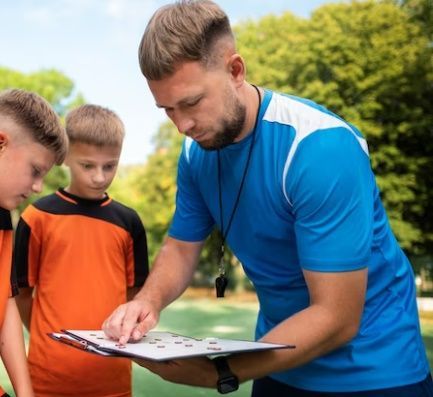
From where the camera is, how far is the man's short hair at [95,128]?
128 inches

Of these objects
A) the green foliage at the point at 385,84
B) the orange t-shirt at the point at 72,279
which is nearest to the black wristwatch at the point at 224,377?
the orange t-shirt at the point at 72,279

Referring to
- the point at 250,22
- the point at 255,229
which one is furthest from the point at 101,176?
the point at 250,22

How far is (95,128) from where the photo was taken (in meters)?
3.24

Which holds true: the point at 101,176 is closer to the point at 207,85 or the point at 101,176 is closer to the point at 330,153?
the point at 207,85

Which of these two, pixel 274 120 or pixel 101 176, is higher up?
pixel 274 120

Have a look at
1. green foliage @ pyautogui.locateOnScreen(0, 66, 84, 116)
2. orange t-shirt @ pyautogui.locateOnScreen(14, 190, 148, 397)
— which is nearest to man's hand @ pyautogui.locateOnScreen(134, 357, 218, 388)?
orange t-shirt @ pyautogui.locateOnScreen(14, 190, 148, 397)

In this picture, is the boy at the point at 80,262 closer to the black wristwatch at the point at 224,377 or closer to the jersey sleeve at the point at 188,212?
the jersey sleeve at the point at 188,212

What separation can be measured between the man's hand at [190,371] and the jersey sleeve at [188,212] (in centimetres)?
73

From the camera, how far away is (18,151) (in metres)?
2.29

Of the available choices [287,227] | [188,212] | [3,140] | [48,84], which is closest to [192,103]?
[287,227]

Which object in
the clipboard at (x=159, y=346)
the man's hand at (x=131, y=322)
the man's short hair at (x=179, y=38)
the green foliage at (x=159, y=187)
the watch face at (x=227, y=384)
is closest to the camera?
the clipboard at (x=159, y=346)

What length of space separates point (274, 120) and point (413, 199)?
21.0 m

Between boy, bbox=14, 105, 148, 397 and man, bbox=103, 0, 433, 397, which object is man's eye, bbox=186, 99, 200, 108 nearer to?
man, bbox=103, 0, 433, 397

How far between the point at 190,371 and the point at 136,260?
1.54 meters
